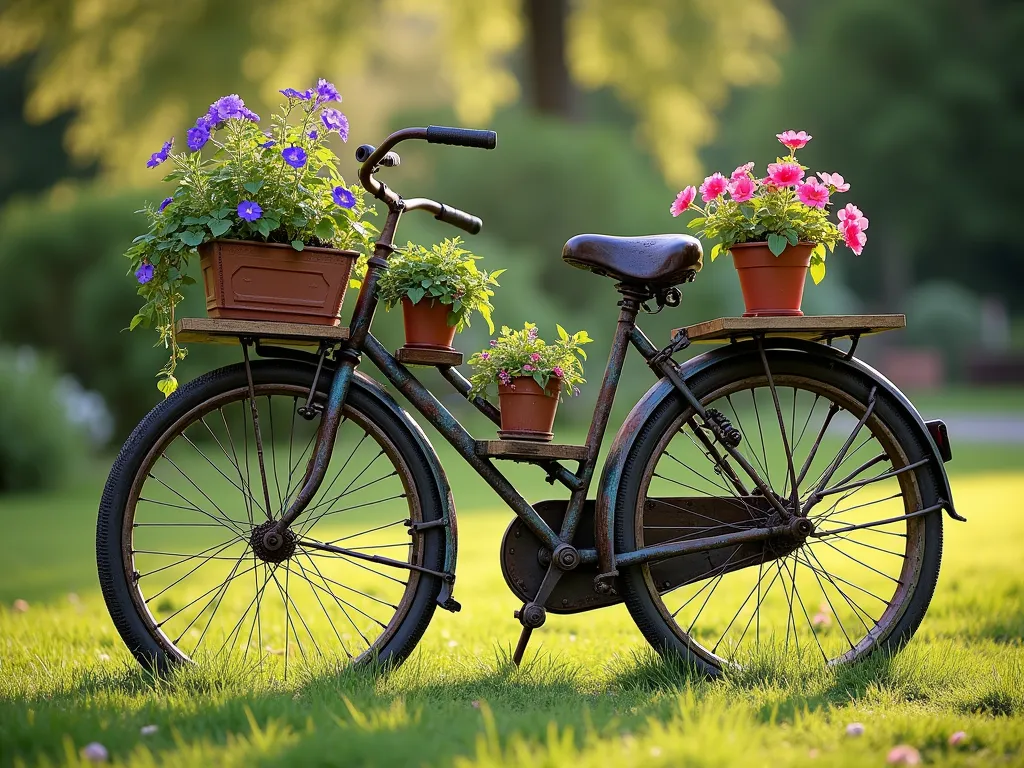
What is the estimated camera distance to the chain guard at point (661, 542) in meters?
3.10

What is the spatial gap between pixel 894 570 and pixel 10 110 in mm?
30566

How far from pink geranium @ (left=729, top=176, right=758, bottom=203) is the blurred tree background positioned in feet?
24.1

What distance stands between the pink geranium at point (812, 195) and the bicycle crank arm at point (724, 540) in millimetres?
905

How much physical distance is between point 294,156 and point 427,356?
0.67 meters

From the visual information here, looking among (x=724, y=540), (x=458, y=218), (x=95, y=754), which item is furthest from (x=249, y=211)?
(x=724, y=540)

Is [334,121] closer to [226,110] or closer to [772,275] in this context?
Answer: [226,110]

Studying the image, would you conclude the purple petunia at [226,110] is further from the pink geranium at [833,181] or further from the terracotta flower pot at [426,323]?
the pink geranium at [833,181]

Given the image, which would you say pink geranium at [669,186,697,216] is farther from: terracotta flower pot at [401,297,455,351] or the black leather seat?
terracotta flower pot at [401,297,455,351]

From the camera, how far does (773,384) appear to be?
122 inches

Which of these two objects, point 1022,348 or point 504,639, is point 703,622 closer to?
point 504,639

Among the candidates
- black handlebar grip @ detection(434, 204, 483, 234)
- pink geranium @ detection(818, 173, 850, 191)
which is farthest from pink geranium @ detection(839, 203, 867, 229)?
black handlebar grip @ detection(434, 204, 483, 234)

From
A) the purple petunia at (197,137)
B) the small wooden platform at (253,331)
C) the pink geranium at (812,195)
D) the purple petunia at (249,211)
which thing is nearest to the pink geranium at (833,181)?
the pink geranium at (812,195)

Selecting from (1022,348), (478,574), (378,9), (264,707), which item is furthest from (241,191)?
(1022,348)

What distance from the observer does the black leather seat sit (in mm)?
3070
